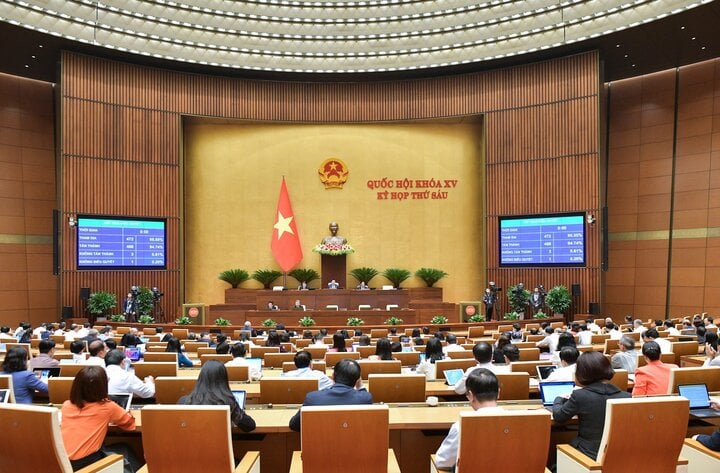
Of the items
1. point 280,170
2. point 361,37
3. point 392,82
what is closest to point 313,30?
point 361,37

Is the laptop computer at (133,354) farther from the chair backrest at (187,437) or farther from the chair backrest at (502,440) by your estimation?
the chair backrest at (502,440)

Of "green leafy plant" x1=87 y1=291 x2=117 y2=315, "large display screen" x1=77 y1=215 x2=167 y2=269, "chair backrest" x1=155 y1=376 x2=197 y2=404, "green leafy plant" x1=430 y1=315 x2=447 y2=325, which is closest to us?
"chair backrest" x1=155 y1=376 x2=197 y2=404

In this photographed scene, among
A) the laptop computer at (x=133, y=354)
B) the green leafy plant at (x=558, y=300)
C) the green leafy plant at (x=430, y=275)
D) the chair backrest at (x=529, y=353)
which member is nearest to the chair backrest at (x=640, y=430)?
the chair backrest at (x=529, y=353)

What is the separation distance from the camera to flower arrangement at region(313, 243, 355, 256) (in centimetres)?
1716

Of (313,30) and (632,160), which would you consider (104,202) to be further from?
(632,160)

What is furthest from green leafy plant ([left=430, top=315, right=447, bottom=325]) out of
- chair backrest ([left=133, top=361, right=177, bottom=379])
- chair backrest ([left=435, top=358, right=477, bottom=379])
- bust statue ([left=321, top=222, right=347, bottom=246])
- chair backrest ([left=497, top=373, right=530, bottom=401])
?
chair backrest ([left=497, top=373, right=530, bottom=401])

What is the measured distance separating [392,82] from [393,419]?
52.7 ft

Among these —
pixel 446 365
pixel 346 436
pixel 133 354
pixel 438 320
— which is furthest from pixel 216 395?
pixel 438 320

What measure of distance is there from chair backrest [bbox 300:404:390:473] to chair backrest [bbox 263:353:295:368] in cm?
400

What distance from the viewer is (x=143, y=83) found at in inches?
664

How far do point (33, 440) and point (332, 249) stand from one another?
14627 mm

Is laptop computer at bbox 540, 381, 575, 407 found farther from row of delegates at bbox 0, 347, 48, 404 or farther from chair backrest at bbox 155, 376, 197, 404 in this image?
row of delegates at bbox 0, 347, 48, 404

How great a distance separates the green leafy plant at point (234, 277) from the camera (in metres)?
17.2

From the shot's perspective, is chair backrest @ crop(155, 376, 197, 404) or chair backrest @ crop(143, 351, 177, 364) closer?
chair backrest @ crop(155, 376, 197, 404)
